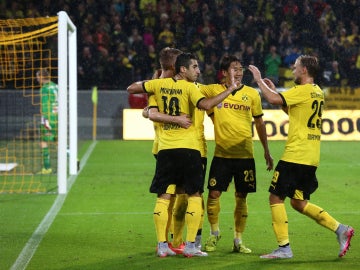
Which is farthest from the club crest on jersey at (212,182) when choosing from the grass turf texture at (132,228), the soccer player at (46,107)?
the soccer player at (46,107)

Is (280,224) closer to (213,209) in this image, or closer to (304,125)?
(213,209)

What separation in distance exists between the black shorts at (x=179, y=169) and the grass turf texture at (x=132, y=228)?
686 mm

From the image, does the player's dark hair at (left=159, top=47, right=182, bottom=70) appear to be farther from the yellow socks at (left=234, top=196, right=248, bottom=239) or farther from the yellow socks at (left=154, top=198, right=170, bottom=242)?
the yellow socks at (left=234, top=196, right=248, bottom=239)

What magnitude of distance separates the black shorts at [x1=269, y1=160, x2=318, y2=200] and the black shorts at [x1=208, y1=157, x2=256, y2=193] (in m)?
0.47

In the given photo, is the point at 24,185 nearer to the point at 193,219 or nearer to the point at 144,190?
the point at 144,190

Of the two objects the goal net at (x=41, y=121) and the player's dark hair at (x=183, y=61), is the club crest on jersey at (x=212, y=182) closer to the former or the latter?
the player's dark hair at (x=183, y=61)

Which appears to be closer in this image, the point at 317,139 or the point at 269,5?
the point at 317,139

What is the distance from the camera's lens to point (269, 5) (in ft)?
100

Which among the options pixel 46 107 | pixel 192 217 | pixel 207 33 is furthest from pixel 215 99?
pixel 207 33

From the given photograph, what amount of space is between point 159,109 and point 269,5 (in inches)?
888

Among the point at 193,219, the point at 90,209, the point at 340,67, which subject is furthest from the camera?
the point at 340,67

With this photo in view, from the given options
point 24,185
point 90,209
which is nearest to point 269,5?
point 24,185

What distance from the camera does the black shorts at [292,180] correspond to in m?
8.62

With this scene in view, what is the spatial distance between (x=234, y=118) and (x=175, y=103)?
2.64 feet
